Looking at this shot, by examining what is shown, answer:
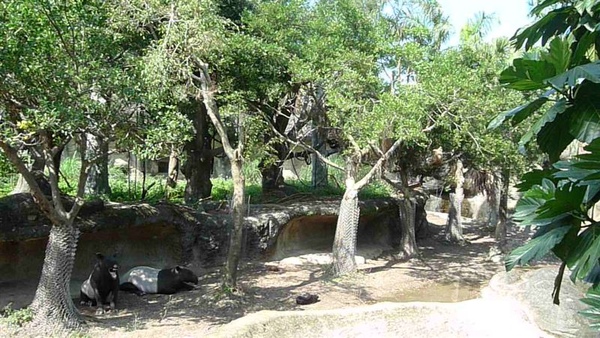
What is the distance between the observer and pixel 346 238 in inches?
486

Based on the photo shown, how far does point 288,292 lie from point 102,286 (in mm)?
3530

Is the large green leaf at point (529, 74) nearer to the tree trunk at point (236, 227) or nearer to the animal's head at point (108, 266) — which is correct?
the animal's head at point (108, 266)

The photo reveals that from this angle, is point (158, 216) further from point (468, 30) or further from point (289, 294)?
point (468, 30)

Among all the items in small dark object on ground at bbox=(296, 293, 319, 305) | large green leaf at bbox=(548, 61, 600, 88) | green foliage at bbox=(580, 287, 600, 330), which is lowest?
small dark object on ground at bbox=(296, 293, 319, 305)

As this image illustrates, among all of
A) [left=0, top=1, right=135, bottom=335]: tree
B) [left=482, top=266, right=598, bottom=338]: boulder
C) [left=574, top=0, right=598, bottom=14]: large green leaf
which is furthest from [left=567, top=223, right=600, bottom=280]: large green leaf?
[left=0, top=1, right=135, bottom=335]: tree

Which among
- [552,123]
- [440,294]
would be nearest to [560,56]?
[552,123]

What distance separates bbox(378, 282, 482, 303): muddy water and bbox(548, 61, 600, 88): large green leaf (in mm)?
9886

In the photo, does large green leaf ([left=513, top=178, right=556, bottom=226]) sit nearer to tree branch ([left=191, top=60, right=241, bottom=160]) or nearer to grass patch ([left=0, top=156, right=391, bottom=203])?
tree branch ([left=191, top=60, right=241, bottom=160])

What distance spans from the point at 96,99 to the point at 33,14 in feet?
4.71

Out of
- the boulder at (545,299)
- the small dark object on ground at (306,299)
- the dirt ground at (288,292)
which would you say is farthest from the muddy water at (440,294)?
the boulder at (545,299)

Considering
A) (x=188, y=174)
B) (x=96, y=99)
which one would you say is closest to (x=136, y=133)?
(x=96, y=99)

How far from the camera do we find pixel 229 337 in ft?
13.2

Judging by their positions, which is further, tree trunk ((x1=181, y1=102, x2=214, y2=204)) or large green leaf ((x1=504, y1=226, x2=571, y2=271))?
tree trunk ((x1=181, y1=102, x2=214, y2=204))

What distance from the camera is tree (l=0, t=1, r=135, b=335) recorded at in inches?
238
